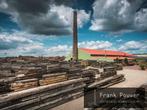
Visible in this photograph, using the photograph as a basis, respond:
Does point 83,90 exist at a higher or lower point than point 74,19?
lower

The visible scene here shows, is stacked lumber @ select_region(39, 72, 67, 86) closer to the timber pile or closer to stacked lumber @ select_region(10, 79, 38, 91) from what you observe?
stacked lumber @ select_region(10, 79, 38, 91)

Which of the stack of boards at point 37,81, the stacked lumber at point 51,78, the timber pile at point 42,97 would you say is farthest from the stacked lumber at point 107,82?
the stacked lumber at point 51,78

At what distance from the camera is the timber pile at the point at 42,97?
7.61 meters

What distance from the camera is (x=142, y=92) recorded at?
9.34m

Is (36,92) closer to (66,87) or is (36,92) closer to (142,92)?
(66,87)

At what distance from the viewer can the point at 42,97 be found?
9133 millimetres

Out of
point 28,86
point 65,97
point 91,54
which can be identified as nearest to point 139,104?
point 65,97

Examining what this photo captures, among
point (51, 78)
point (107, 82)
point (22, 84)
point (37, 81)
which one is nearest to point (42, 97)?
point (22, 84)

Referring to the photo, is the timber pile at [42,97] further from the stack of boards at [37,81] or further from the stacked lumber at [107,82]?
the stack of boards at [37,81]

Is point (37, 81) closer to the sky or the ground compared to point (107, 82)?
closer to the sky

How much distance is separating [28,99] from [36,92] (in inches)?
22.0

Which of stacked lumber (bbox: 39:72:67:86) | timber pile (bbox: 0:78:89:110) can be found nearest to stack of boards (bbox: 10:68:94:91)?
stacked lumber (bbox: 39:72:67:86)

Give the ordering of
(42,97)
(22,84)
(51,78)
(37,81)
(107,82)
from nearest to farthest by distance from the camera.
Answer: (42,97) → (22,84) → (37,81) → (51,78) → (107,82)

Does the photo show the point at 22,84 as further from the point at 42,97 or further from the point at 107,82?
the point at 107,82
